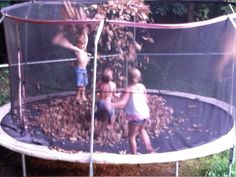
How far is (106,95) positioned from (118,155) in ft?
1.55

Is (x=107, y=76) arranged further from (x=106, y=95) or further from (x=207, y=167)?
(x=207, y=167)

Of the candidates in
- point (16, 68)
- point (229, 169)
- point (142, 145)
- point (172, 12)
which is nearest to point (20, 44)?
point (16, 68)

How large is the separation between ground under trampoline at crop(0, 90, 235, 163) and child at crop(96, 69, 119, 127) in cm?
25

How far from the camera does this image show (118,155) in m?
3.46

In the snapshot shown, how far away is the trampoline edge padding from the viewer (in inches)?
134

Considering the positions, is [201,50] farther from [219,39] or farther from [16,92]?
[16,92]

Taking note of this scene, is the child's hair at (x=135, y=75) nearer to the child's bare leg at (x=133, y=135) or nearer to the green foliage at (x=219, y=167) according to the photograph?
the child's bare leg at (x=133, y=135)

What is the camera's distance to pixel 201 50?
142 inches

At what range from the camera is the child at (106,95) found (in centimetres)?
355

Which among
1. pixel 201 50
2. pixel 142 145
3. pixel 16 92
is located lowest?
pixel 142 145

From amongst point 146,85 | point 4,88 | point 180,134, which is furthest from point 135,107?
point 4,88

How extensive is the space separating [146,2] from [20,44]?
7.80 feet

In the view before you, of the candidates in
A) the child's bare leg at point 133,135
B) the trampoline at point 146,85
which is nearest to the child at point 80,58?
the trampoline at point 146,85

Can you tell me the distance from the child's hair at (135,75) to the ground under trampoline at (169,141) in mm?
186
